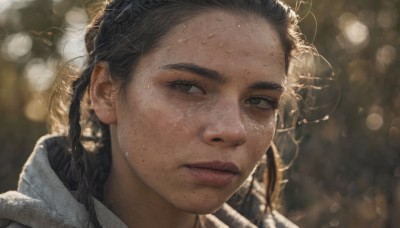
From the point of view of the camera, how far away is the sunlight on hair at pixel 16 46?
6989 millimetres

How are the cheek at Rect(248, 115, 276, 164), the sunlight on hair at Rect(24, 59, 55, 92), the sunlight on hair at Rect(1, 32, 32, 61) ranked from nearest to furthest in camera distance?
the cheek at Rect(248, 115, 276, 164)
the sunlight on hair at Rect(24, 59, 55, 92)
the sunlight on hair at Rect(1, 32, 32, 61)

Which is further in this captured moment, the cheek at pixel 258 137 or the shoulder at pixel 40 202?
the cheek at pixel 258 137

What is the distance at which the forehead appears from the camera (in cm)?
253

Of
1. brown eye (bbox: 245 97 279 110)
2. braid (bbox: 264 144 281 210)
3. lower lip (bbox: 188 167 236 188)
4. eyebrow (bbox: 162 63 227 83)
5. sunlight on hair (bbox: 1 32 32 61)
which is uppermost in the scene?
eyebrow (bbox: 162 63 227 83)

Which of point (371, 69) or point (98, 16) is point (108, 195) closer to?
point (98, 16)

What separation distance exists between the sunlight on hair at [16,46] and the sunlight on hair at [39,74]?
0.50ft

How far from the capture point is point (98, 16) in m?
2.98

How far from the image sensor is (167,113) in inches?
98.8

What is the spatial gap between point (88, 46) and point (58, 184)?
72 centimetres

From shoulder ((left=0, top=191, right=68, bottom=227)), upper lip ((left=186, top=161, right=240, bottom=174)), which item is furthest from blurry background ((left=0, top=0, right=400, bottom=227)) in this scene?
upper lip ((left=186, top=161, right=240, bottom=174))

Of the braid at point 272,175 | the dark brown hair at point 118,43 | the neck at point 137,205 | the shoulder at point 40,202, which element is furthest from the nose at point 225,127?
the braid at point 272,175

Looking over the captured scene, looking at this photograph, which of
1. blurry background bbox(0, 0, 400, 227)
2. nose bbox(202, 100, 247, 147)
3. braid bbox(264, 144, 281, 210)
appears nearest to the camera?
nose bbox(202, 100, 247, 147)

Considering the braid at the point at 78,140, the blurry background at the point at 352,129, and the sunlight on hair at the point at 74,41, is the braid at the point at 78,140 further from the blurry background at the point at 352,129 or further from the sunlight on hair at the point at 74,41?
the blurry background at the point at 352,129

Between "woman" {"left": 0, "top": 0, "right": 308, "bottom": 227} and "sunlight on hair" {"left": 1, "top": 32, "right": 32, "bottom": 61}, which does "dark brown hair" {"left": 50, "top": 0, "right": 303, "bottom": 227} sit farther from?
"sunlight on hair" {"left": 1, "top": 32, "right": 32, "bottom": 61}
